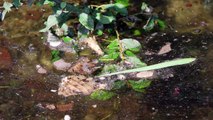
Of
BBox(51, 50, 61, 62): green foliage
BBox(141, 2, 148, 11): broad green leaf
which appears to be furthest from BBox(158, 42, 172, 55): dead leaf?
BBox(51, 50, 61, 62): green foliage

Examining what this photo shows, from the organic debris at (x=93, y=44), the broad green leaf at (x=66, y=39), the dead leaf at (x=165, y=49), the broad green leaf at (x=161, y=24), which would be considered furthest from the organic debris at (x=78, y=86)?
the broad green leaf at (x=161, y=24)

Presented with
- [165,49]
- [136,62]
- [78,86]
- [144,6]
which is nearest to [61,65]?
[78,86]

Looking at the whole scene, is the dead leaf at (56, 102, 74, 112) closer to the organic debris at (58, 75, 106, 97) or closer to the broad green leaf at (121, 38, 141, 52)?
the organic debris at (58, 75, 106, 97)

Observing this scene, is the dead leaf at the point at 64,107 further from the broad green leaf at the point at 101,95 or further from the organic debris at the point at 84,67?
the organic debris at the point at 84,67

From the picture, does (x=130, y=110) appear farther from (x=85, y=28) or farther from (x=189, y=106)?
(x=85, y=28)

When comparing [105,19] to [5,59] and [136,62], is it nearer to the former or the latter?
[136,62]

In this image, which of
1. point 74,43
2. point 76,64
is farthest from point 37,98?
point 74,43

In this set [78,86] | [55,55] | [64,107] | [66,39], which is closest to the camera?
[64,107]
